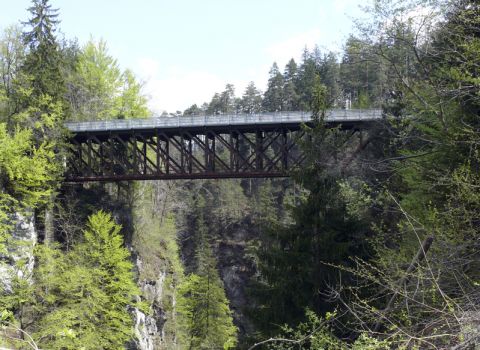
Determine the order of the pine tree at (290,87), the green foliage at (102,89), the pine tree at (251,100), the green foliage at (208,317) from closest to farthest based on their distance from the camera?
the green foliage at (208,317) → the green foliage at (102,89) → the pine tree at (290,87) → the pine tree at (251,100)

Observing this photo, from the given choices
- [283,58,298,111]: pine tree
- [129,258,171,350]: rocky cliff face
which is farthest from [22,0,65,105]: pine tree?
[283,58,298,111]: pine tree

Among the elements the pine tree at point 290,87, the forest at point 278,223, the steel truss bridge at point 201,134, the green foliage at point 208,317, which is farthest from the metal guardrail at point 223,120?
the pine tree at point 290,87

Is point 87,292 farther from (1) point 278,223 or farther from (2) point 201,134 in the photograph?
(1) point 278,223

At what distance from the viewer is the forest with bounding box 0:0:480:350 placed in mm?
7664

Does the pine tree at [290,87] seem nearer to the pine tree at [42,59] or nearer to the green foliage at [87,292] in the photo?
the pine tree at [42,59]

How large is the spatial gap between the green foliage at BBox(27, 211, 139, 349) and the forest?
4.7 inches

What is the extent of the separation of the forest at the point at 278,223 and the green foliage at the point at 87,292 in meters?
0.12

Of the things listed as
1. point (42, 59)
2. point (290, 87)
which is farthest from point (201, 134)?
point (290, 87)

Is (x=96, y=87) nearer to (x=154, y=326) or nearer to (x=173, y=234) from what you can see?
(x=173, y=234)

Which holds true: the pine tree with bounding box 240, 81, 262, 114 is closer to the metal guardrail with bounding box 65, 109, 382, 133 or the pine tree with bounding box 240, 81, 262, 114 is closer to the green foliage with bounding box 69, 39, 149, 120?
the green foliage with bounding box 69, 39, 149, 120

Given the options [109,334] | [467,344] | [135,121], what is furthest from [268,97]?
[467,344]

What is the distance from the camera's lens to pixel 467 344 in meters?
4.52

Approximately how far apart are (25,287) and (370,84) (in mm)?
44192

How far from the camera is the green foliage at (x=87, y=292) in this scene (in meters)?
21.2
